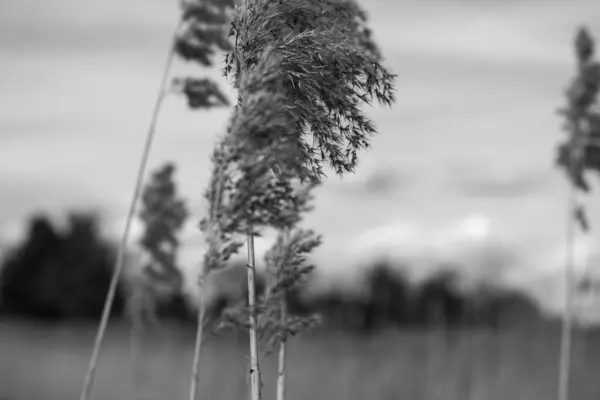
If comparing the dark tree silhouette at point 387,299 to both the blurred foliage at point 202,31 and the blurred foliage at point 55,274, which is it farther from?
the blurred foliage at point 202,31

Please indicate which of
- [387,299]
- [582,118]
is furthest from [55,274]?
[582,118]

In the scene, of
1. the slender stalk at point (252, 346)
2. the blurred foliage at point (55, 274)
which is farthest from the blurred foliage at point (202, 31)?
the blurred foliage at point (55, 274)

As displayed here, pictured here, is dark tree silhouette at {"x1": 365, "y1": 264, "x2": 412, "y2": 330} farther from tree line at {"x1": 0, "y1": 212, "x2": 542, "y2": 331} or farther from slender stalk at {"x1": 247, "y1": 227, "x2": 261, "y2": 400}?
slender stalk at {"x1": 247, "y1": 227, "x2": 261, "y2": 400}

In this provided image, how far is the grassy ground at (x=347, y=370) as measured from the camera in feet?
117

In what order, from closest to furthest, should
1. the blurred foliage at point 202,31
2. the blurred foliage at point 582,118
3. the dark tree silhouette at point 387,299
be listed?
the blurred foliage at point 202,31 < the blurred foliage at point 582,118 < the dark tree silhouette at point 387,299

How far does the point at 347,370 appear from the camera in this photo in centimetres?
3922

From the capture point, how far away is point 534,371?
41844 mm

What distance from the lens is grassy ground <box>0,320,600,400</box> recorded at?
3578 centimetres

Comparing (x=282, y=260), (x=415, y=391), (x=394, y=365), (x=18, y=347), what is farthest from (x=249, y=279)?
(x=18, y=347)

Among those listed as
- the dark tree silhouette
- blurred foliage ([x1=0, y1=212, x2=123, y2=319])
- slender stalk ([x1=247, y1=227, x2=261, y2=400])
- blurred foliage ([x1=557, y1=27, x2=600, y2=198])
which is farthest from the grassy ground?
the dark tree silhouette

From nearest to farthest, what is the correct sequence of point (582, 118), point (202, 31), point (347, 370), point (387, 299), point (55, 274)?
point (202, 31) → point (582, 118) → point (347, 370) → point (55, 274) → point (387, 299)

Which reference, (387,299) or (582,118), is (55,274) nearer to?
(387,299)

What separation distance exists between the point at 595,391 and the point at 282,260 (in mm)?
30610

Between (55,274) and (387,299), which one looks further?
(387,299)
